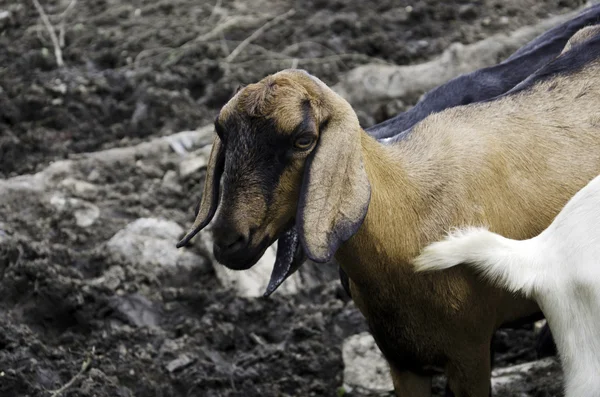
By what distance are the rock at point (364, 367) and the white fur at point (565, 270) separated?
1094 millimetres

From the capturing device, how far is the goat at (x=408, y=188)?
279cm

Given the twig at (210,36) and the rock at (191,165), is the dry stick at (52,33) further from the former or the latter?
the rock at (191,165)

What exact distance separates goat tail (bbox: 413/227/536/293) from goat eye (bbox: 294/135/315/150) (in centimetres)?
47

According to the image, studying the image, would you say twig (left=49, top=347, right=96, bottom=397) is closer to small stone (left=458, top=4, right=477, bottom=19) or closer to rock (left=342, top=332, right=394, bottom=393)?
rock (left=342, top=332, right=394, bottom=393)

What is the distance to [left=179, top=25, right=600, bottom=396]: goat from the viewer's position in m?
2.79

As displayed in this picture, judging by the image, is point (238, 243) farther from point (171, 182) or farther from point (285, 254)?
point (171, 182)

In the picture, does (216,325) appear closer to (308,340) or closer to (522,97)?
(308,340)

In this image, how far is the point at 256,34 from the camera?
614 centimetres

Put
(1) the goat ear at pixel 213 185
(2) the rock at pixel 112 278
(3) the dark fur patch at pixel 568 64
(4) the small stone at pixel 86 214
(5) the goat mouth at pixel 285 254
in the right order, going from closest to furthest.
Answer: (1) the goat ear at pixel 213 185
(5) the goat mouth at pixel 285 254
(3) the dark fur patch at pixel 568 64
(2) the rock at pixel 112 278
(4) the small stone at pixel 86 214

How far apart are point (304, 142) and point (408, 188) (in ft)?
1.44

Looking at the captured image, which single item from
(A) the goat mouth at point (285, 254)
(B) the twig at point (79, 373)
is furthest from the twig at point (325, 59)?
(A) the goat mouth at point (285, 254)

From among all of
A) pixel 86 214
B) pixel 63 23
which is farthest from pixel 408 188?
pixel 63 23

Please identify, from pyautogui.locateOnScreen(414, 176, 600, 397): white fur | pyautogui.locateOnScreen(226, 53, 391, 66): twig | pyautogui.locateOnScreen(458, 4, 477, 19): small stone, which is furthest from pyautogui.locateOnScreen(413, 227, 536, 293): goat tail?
pyautogui.locateOnScreen(458, 4, 477, 19): small stone

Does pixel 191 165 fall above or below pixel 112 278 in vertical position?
above
